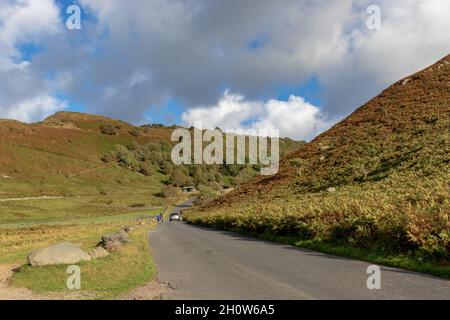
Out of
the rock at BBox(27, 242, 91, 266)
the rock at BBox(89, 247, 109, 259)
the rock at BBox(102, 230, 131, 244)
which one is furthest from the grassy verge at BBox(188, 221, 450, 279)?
the rock at BBox(27, 242, 91, 266)

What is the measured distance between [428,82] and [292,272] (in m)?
65.2

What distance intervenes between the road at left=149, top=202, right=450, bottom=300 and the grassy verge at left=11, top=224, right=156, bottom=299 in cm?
85

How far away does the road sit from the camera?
35.8 feet

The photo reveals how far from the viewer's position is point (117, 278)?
14.2m

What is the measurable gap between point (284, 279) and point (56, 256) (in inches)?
345

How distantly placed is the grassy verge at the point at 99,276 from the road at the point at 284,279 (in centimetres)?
85

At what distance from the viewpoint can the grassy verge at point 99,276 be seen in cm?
1262

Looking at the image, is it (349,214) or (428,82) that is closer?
(349,214)

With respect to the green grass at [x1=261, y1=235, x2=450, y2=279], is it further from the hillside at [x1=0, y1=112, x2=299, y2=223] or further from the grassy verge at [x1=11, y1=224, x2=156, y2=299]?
the hillside at [x1=0, y1=112, x2=299, y2=223]

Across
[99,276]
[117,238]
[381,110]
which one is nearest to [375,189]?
[117,238]

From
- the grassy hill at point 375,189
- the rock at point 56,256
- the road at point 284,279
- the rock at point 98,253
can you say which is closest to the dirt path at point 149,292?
the road at point 284,279

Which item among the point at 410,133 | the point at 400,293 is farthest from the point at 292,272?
the point at 410,133
